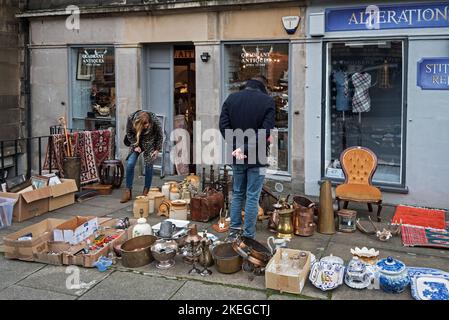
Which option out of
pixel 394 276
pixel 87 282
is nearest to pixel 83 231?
pixel 87 282

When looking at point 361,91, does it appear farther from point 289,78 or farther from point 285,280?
point 285,280

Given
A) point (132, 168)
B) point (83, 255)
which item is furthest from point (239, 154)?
point (132, 168)

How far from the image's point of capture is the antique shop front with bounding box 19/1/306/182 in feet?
30.3

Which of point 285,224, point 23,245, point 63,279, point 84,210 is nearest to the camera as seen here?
point 63,279

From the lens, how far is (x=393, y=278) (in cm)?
495

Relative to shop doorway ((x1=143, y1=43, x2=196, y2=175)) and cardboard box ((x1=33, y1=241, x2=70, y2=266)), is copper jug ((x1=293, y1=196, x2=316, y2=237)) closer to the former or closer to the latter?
cardboard box ((x1=33, y1=241, x2=70, y2=266))

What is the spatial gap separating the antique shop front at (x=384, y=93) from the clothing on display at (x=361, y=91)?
0.05 feet

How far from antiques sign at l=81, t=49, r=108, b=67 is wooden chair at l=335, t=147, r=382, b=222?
569 cm

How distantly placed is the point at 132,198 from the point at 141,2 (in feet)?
13.0

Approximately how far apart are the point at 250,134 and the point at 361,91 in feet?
11.5

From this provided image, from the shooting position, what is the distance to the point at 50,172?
896 centimetres

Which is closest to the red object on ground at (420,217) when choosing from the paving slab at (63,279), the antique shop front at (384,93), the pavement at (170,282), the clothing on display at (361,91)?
the antique shop front at (384,93)

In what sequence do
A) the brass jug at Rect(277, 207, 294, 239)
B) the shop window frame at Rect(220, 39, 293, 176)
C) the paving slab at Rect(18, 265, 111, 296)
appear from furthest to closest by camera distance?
1. the shop window frame at Rect(220, 39, 293, 176)
2. the brass jug at Rect(277, 207, 294, 239)
3. the paving slab at Rect(18, 265, 111, 296)

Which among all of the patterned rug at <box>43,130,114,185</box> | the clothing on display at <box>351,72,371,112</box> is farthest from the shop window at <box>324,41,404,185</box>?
the patterned rug at <box>43,130,114,185</box>
